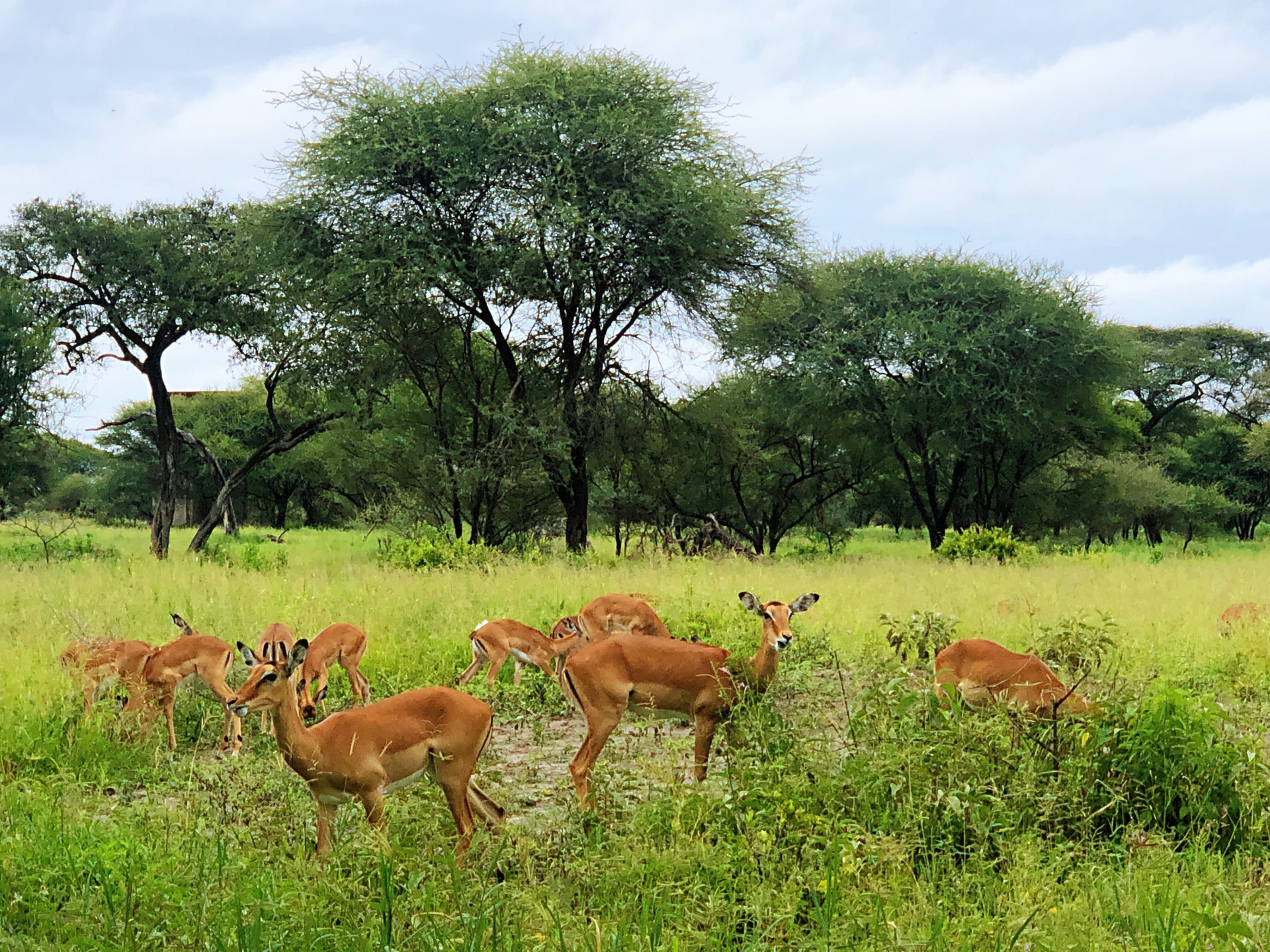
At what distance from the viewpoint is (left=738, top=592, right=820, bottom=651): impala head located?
5871 millimetres

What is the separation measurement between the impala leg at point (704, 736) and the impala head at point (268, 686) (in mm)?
2204

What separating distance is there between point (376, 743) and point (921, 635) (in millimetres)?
5239

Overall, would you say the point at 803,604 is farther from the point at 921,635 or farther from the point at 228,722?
the point at 228,722

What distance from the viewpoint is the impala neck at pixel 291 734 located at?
4.32m

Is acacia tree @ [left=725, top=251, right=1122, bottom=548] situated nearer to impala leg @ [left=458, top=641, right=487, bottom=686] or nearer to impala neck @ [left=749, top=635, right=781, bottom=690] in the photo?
impala leg @ [left=458, top=641, right=487, bottom=686]

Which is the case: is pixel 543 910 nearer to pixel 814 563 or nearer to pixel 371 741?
pixel 371 741

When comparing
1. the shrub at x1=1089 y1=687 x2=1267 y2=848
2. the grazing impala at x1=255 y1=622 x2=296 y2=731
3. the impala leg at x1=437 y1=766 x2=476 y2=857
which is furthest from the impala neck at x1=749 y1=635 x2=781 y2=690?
the grazing impala at x1=255 y1=622 x2=296 y2=731

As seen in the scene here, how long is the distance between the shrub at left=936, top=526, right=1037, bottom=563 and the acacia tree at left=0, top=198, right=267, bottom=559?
16.5 m

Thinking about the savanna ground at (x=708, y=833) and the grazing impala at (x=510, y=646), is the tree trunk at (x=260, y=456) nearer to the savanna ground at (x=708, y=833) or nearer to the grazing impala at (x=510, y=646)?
the savanna ground at (x=708, y=833)

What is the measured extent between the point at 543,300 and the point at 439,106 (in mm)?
4252

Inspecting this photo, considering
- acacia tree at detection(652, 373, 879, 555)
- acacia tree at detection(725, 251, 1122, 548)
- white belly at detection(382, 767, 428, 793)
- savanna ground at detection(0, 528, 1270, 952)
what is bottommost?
savanna ground at detection(0, 528, 1270, 952)

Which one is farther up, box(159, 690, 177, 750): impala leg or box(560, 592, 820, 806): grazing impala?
box(560, 592, 820, 806): grazing impala

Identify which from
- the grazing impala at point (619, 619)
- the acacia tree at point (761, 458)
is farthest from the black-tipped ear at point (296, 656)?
the acacia tree at point (761, 458)

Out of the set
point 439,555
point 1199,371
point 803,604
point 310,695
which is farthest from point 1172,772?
point 1199,371
